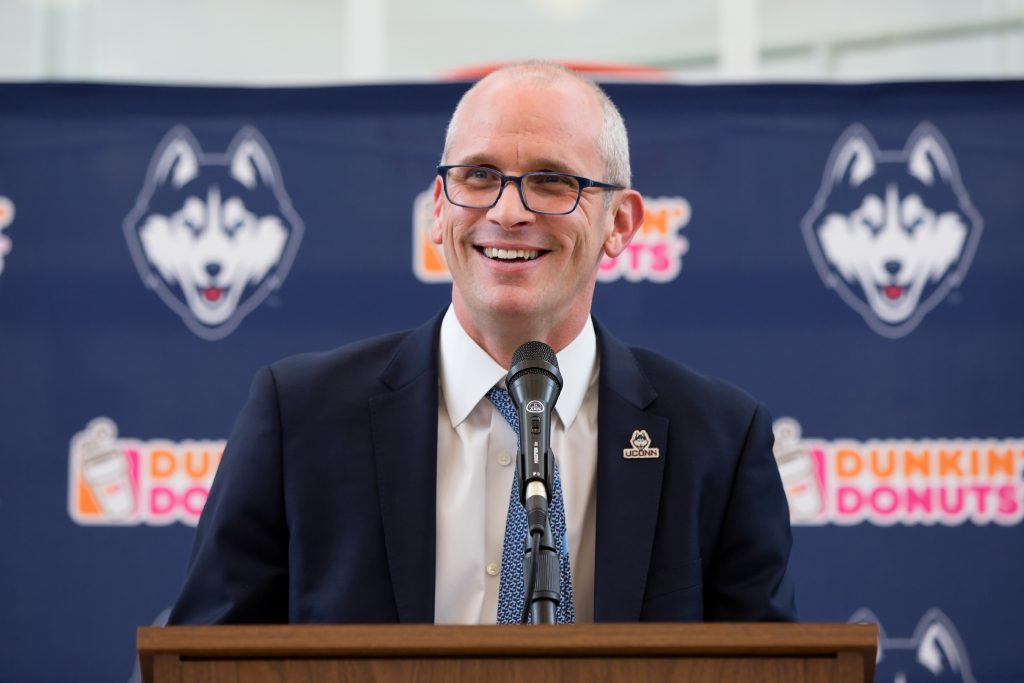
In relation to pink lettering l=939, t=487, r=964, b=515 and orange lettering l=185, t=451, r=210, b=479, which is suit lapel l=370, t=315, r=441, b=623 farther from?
pink lettering l=939, t=487, r=964, b=515

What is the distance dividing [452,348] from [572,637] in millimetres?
948

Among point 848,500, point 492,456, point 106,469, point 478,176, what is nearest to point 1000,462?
point 848,500

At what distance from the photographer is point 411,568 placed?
1.95 m

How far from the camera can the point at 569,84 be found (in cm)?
211

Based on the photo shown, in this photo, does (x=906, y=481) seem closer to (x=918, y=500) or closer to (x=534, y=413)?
(x=918, y=500)

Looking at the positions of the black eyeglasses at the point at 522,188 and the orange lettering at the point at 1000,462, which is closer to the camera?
the black eyeglasses at the point at 522,188

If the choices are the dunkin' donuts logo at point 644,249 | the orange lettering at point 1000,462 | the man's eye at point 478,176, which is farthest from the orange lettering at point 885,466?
the man's eye at point 478,176

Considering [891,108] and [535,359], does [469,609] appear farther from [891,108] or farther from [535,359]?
[891,108]

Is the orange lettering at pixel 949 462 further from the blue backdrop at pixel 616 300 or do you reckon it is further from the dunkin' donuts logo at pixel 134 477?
the dunkin' donuts logo at pixel 134 477

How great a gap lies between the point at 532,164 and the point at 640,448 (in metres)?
0.48

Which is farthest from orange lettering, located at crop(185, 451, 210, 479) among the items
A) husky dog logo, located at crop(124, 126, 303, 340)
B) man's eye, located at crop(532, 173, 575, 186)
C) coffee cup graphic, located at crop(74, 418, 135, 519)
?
man's eye, located at crop(532, 173, 575, 186)

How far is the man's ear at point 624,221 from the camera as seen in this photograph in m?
2.23

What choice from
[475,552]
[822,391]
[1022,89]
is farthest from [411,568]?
[1022,89]

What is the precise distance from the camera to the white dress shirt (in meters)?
1.99
